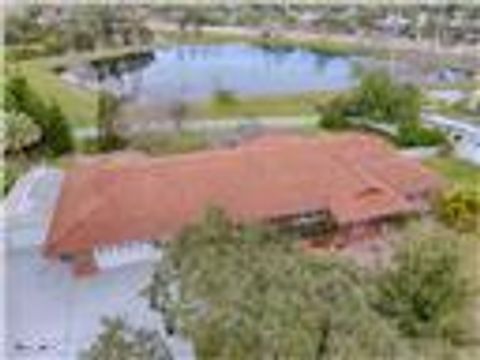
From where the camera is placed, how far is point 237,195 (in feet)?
63.6

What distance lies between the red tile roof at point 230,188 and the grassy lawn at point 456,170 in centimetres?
197

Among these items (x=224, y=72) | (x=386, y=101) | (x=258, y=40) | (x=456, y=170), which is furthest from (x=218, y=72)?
(x=456, y=170)

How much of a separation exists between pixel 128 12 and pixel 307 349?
4372 cm

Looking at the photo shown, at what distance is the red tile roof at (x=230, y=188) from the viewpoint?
18297 millimetres

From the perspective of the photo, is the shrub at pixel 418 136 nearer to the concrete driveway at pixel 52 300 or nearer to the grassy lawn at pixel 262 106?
the grassy lawn at pixel 262 106

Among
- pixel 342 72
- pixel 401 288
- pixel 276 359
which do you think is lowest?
pixel 342 72

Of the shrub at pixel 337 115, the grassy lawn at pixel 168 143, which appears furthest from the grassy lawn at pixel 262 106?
the grassy lawn at pixel 168 143

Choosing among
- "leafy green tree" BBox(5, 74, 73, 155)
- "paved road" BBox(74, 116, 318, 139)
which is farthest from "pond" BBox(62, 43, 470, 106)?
"leafy green tree" BBox(5, 74, 73, 155)

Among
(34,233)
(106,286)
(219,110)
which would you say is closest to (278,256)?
(106,286)

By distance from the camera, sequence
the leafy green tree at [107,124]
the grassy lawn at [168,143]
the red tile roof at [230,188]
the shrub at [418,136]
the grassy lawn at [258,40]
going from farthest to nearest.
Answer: the grassy lawn at [258,40] < the leafy green tree at [107,124] < the grassy lawn at [168,143] < the shrub at [418,136] < the red tile roof at [230,188]

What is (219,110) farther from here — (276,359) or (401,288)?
(276,359)

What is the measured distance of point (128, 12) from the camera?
166ft

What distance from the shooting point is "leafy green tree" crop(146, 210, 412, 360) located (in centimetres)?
890

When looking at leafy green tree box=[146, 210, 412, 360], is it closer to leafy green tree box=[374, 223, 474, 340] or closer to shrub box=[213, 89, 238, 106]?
leafy green tree box=[374, 223, 474, 340]
